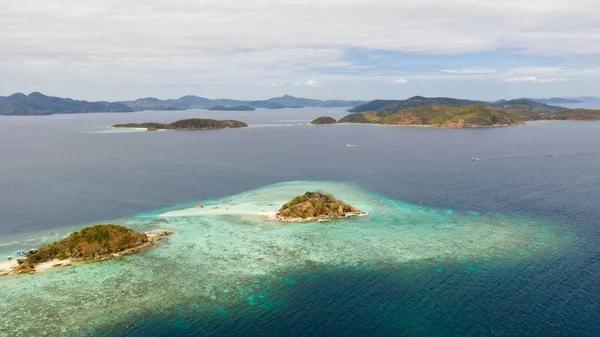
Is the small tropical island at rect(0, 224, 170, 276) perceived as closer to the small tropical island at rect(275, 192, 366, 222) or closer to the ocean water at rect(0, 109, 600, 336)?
the ocean water at rect(0, 109, 600, 336)

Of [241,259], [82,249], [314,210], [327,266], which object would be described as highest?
[314,210]

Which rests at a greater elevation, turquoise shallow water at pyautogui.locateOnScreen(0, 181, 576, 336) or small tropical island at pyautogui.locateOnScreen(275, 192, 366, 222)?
small tropical island at pyautogui.locateOnScreen(275, 192, 366, 222)

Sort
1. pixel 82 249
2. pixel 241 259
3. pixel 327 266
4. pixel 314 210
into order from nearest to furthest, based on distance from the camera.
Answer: pixel 327 266 → pixel 241 259 → pixel 82 249 → pixel 314 210

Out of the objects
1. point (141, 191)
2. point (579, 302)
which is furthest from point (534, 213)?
point (141, 191)

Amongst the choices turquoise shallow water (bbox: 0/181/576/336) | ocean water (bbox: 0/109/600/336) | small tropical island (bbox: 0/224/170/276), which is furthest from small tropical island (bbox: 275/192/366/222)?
small tropical island (bbox: 0/224/170/276)

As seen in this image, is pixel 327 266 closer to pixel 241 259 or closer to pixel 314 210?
pixel 241 259

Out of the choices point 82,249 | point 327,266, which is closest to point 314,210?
point 327,266

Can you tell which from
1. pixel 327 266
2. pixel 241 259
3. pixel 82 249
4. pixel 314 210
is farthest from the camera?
pixel 314 210
